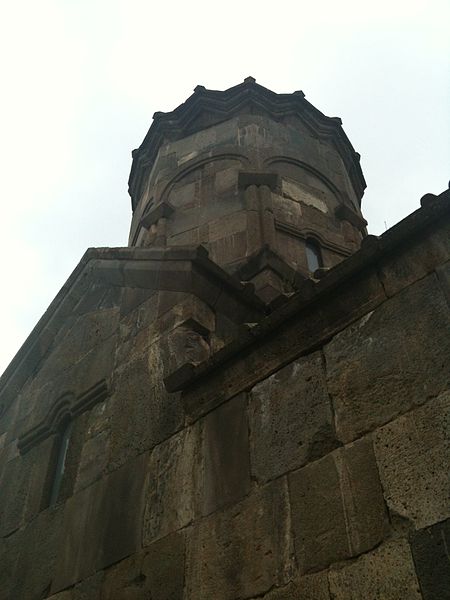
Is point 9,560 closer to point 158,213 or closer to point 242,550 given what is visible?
point 242,550

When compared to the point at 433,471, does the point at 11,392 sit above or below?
above

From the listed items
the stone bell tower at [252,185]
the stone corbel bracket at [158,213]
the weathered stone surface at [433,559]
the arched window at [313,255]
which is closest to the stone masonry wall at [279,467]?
the weathered stone surface at [433,559]

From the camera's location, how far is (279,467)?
128 inches

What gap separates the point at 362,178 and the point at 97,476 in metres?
9.24

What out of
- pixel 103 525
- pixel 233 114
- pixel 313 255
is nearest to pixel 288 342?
pixel 103 525

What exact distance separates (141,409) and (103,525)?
0.85 meters

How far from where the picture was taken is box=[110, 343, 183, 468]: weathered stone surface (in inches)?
165

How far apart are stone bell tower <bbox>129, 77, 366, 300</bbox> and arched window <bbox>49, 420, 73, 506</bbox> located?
2528 millimetres

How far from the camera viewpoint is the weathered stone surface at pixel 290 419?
10.5ft

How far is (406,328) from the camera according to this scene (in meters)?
3.14

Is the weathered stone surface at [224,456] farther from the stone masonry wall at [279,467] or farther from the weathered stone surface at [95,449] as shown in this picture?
the weathered stone surface at [95,449]

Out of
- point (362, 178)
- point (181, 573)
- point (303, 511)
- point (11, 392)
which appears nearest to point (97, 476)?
point (181, 573)

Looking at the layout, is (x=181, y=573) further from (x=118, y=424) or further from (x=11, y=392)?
(x=11, y=392)

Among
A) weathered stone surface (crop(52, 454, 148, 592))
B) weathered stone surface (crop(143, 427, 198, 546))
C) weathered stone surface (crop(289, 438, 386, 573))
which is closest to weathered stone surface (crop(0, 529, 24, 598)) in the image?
weathered stone surface (crop(52, 454, 148, 592))
